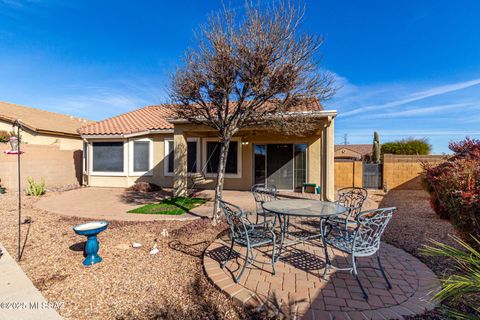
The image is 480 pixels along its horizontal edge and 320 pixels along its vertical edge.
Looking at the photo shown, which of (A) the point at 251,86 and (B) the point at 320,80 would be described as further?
(B) the point at 320,80

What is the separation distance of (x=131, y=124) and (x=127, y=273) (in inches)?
471

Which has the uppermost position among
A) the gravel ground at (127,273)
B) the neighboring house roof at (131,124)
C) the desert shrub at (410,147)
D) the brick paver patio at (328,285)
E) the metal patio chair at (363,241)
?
the neighboring house roof at (131,124)

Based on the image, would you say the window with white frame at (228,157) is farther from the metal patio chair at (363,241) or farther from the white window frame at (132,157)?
the metal patio chair at (363,241)

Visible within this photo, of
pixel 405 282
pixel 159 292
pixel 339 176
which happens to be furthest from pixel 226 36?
pixel 339 176

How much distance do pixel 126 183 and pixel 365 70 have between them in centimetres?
1509

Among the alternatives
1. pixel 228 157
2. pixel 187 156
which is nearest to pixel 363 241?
pixel 228 157

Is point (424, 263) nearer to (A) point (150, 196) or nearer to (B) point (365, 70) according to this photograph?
(A) point (150, 196)

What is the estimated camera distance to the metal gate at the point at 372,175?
14.6 meters

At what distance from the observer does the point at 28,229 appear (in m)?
6.00

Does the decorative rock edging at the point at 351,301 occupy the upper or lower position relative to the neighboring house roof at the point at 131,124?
lower

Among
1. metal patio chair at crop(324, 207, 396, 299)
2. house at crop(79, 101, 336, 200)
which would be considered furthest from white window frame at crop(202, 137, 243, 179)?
metal patio chair at crop(324, 207, 396, 299)

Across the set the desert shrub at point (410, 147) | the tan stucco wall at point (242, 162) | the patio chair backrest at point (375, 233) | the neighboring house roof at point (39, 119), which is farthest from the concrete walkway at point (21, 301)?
the desert shrub at point (410, 147)

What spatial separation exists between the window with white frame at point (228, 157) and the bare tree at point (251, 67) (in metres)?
5.36

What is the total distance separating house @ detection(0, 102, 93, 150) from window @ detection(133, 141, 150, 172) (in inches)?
216
